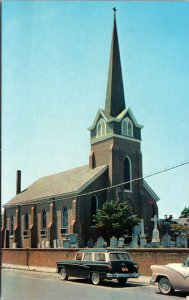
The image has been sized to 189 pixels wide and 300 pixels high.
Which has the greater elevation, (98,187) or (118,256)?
(98,187)

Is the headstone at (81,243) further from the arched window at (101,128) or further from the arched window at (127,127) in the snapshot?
the arched window at (127,127)

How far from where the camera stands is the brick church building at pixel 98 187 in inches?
1658

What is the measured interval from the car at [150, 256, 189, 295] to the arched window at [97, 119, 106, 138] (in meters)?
32.2

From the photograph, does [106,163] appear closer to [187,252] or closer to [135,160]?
[135,160]

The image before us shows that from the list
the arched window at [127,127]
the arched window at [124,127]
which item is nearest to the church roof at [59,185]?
the arched window at [124,127]

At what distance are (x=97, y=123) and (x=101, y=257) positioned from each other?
31.0 metres

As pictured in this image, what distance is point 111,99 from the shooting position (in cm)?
4794

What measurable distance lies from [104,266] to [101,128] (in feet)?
100

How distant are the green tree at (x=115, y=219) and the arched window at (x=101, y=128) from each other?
30.8 ft

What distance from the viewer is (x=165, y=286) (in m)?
14.3

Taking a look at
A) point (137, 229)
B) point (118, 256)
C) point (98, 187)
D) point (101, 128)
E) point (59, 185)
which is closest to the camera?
point (118, 256)

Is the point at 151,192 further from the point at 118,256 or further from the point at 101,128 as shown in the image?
the point at 118,256

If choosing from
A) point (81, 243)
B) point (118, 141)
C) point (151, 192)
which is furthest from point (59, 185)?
point (81, 243)

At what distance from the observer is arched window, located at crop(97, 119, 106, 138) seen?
1823 inches
